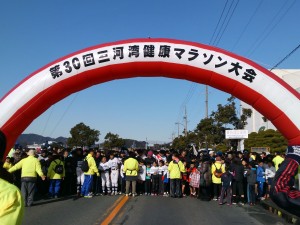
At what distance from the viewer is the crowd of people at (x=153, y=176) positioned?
43.8 ft

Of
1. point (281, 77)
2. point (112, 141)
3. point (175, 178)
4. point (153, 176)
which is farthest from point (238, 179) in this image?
point (112, 141)

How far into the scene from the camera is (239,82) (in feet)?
27.8

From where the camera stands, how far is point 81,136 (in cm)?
5538

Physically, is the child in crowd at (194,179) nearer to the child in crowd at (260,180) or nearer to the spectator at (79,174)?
the child in crowd at (260,180)

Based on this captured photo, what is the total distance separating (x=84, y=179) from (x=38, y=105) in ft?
19.5

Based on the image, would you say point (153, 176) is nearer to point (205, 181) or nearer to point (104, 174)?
point (104, 174)

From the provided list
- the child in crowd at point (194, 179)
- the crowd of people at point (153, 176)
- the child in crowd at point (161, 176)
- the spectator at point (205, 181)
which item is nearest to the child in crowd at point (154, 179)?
the crowd of people at point (153, 176)

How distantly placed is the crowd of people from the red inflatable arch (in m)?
3.89

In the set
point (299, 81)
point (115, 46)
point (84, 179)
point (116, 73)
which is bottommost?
point (84, 179)

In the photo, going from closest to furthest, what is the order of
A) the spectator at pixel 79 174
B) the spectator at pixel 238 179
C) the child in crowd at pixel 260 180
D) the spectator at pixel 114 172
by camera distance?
the spectator at pixel 238 179
the child in crowd at pixel 260 180
the spectator at pixel 79 174
the spectator at pixel 114 172

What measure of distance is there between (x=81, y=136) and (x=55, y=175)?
4217 centimetres

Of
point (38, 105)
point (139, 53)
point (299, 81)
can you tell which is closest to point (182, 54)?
point (139, 53)

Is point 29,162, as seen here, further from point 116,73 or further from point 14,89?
point 116,73

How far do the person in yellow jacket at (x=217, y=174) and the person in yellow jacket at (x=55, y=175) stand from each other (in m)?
5.45
